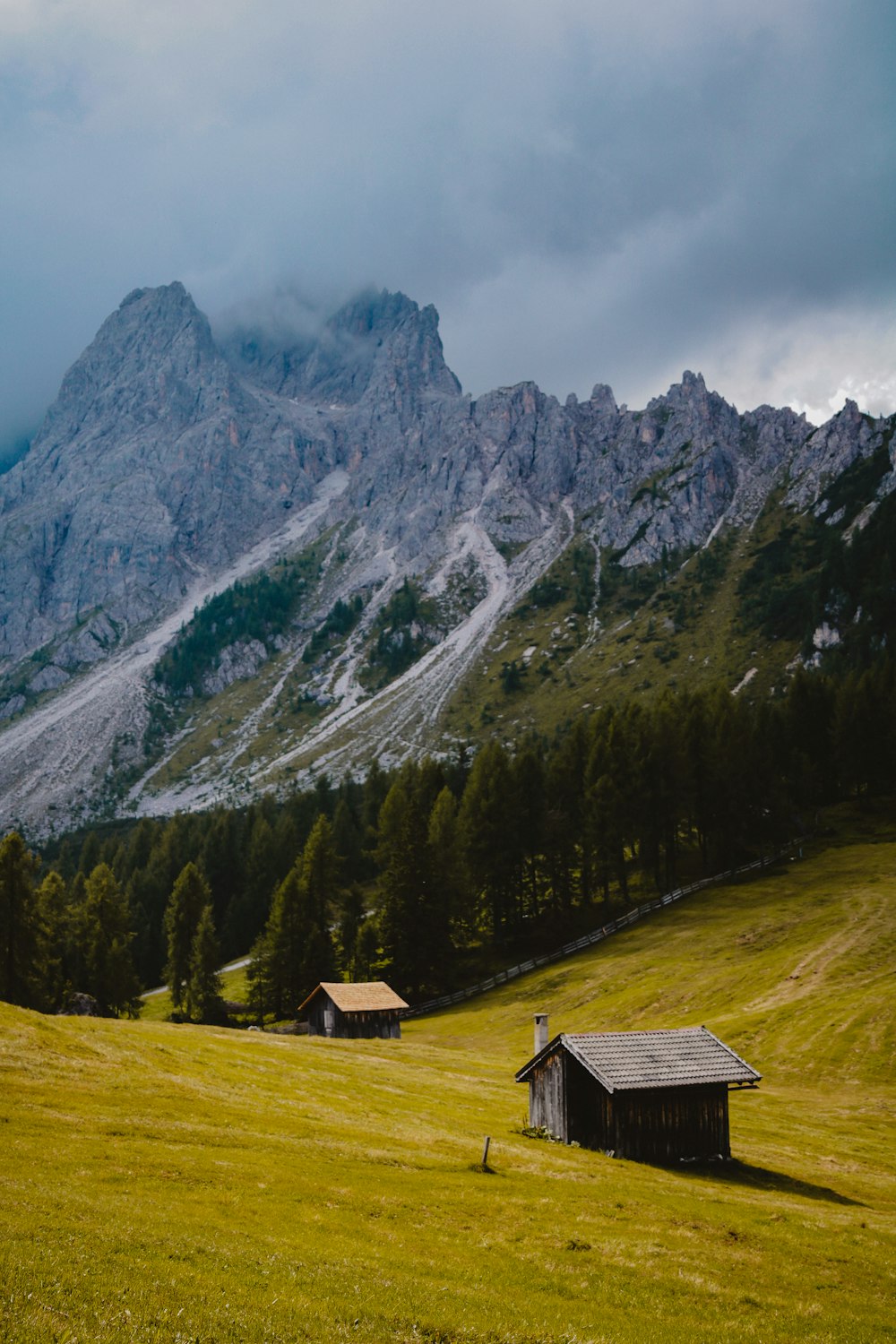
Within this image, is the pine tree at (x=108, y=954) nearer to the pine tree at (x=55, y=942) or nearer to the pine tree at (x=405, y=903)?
the pine tree at (x=55, y=942)

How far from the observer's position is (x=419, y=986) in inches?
3447

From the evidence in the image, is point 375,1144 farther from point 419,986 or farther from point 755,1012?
point 419,986

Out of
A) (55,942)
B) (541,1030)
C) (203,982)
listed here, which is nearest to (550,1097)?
(541,1030)

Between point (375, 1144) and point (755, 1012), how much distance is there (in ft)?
122

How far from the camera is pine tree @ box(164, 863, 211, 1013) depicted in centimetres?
9225

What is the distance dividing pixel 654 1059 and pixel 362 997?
127ft

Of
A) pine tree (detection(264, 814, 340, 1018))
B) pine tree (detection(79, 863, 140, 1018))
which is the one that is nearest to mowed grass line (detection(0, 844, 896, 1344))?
pine tree (detection(79, 863, 140, 1018))

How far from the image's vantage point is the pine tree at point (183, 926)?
9225 centimetres

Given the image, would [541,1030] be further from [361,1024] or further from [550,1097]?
[361,1024]

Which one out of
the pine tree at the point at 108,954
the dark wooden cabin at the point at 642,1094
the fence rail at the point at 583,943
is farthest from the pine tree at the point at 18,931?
the dark wooden cabin at the point at 642,1094

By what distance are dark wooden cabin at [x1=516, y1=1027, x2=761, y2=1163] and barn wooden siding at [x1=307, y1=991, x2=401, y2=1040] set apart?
110 ft

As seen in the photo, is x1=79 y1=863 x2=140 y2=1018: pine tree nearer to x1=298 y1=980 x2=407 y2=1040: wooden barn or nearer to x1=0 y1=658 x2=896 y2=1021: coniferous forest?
x1=0 y1=658 x2=896 y2=1021: coniferous forest

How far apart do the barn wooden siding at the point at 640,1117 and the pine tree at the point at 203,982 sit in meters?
54.1

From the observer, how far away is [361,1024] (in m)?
68.9
